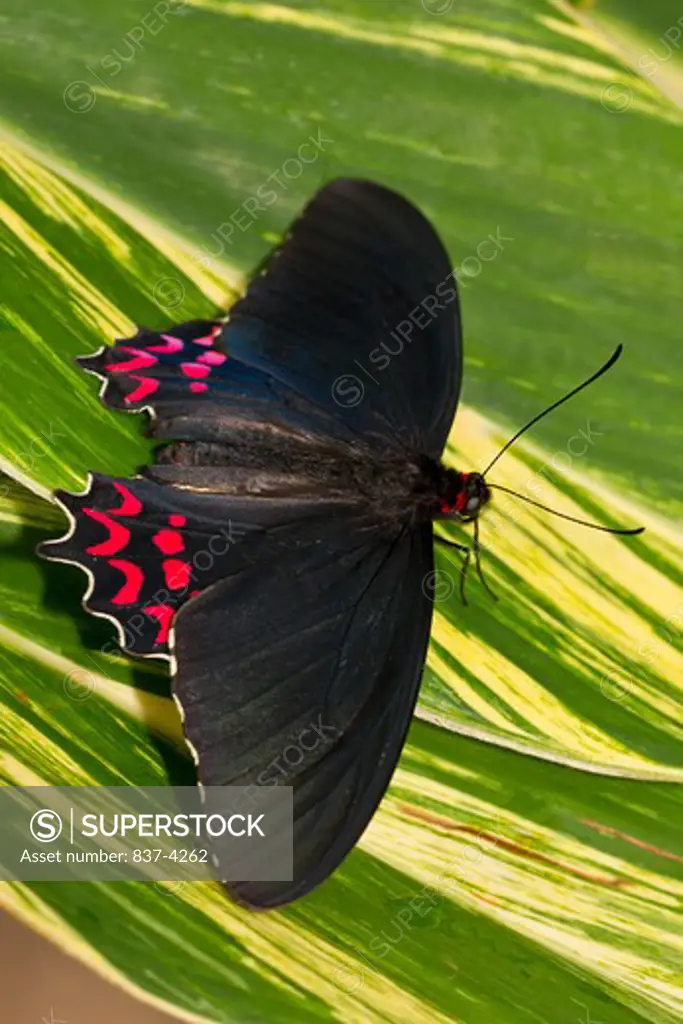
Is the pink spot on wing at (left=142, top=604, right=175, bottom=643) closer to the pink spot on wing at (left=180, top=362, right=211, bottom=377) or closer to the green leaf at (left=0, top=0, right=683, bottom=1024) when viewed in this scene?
the green leaf at (left=0, top=0, right=683, bottom=1024)

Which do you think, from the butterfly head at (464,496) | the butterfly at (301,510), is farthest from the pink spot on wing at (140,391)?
the butterfly head at (464,496)

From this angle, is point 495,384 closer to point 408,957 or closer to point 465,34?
point 465,34

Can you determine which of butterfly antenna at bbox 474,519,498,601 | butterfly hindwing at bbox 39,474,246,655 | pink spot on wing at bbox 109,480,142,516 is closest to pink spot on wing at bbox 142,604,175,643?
butterfly hindwing at bbox 39,474,246,655

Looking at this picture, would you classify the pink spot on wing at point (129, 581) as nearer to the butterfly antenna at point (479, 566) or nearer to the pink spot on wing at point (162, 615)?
the pink spot on wing at point (162, 615)

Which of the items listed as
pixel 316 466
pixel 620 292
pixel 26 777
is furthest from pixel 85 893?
pixel 620 292

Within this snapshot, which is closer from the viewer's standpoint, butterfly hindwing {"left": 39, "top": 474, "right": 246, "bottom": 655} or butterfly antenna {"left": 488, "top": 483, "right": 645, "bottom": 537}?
butterfly hindwing {"left": 39, "top": 474, "right": 246, "bottom": 655}

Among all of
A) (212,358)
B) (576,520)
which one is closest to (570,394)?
(576,520)

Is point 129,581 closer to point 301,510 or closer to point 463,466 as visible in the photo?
point 301,510

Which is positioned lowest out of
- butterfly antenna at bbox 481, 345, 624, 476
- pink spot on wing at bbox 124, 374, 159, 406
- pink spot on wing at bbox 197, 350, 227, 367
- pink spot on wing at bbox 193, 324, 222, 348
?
pink spot on wing at bbox 124, 374, 159, 406
